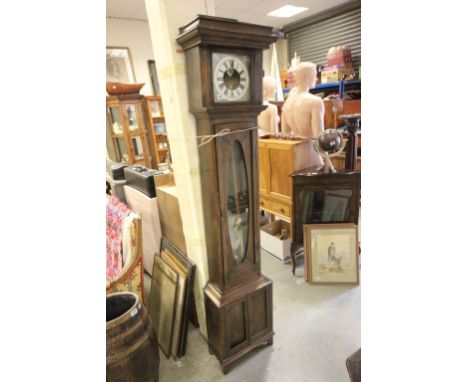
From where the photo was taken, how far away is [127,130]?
13.6 feet

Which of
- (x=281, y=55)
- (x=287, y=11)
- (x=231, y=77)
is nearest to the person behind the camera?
(x=231, y=77)

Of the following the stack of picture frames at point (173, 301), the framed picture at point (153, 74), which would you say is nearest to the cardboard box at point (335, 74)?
the framed picture at point (153, 74)

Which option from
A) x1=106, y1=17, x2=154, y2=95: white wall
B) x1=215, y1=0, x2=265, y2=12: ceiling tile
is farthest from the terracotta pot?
x1=215, y1=0, x2=265, y2=12: ceiling tile

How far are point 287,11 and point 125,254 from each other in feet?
15.3

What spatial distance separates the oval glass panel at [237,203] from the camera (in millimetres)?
1338

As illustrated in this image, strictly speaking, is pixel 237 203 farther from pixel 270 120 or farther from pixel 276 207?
pixel 270 120

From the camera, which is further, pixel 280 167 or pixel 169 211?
pixel 280 167

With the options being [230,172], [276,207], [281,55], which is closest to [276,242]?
[276,207]

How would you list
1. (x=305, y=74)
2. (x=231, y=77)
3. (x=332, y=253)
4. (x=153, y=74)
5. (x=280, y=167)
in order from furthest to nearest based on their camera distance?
(x=153, y=74), (x=280, y=167), (x=305, y=74), (x=332, y=253), (x=231, y=77)

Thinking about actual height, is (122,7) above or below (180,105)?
above

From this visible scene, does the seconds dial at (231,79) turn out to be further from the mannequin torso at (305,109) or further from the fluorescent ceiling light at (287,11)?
the fluorescent ceiling light at (287,11)
